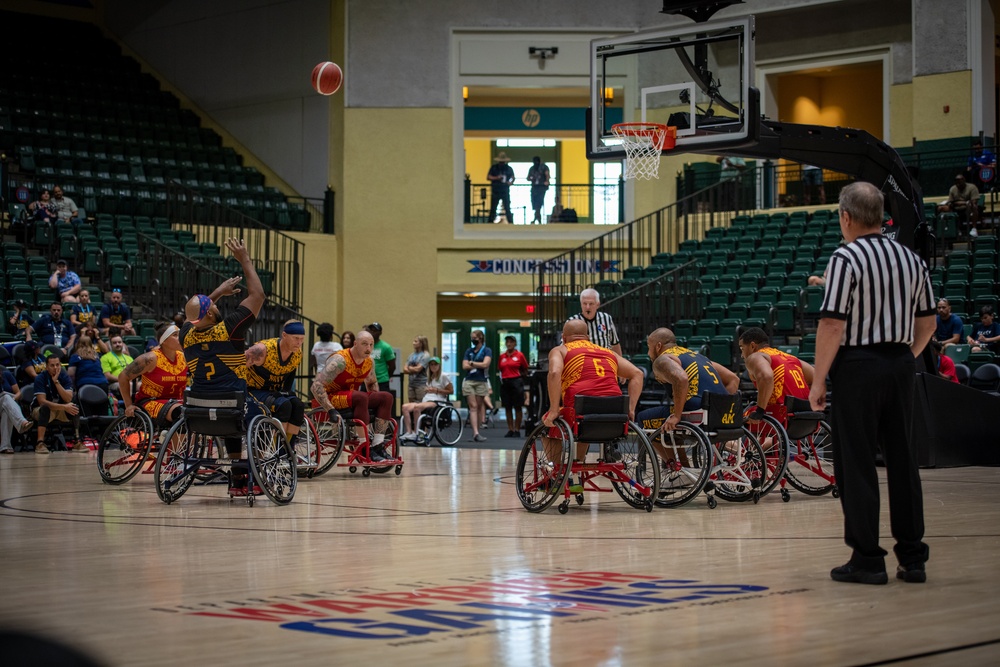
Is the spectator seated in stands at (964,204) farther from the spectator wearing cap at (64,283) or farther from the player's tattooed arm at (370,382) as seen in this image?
the spectator wearing cap at (64,283)

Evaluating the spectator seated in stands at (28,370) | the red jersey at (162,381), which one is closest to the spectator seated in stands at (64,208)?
the spectator seated in stands at (28,370)

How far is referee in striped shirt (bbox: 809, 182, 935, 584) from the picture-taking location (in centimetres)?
486

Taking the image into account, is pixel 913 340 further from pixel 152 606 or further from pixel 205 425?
pixel 205 425

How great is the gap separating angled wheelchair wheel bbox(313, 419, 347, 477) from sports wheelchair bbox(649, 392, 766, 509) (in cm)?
293

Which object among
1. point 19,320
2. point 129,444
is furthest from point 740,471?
point 19,320

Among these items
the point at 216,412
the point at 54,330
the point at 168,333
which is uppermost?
the point at 54,330

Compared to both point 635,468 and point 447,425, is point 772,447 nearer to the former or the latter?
point 635,468

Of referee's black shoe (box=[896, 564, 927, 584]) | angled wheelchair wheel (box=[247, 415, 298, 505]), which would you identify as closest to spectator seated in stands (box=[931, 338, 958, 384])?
angled wheelchair wheel (box=[247, 415, 298, 505])

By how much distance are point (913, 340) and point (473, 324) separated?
62.6 ft

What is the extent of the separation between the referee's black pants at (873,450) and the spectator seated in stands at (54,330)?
1151cm

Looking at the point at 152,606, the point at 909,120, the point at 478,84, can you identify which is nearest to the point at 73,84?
the point at 478,84

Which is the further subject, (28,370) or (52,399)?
(28,370)

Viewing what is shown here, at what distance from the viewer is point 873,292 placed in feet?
16.1

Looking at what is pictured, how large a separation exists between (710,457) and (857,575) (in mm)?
2912
